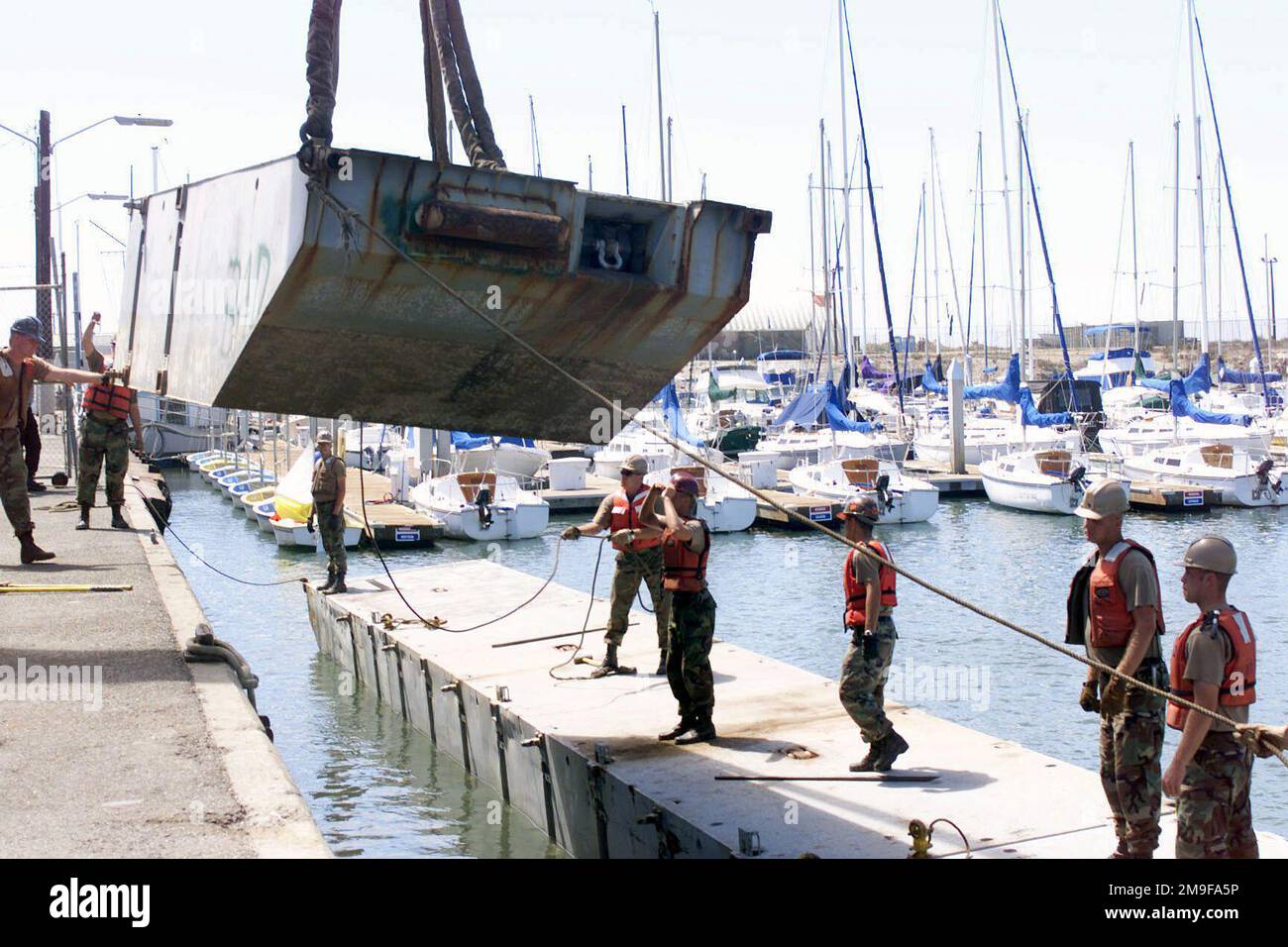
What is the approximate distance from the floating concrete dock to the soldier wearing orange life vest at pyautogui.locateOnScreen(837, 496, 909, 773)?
1.57 ft

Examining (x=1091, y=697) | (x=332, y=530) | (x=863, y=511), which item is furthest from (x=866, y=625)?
(x=332, y=530)

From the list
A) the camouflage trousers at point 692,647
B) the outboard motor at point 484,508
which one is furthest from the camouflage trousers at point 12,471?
the outboard motor at point 484,508

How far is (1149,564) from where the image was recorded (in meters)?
6.28

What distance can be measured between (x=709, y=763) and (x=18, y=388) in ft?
18.9

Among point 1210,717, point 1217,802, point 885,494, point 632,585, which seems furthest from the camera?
point 885,494

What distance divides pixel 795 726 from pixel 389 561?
18.3 m

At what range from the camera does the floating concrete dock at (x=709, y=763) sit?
297 inches

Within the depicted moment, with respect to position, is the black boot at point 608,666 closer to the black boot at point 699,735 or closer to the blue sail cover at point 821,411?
the black boot at point 699,735

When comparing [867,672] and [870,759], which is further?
[870,759]

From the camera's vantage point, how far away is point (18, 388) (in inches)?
401

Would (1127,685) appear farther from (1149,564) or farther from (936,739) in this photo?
(936,739)

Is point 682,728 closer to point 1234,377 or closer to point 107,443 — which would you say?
point 107,443

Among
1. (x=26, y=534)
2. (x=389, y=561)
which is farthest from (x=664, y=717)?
(x=389, y=561)

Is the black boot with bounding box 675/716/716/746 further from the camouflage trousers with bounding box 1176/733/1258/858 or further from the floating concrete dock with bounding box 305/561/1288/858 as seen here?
the camouflage trousers with bounding box 1176/733/1258/858
